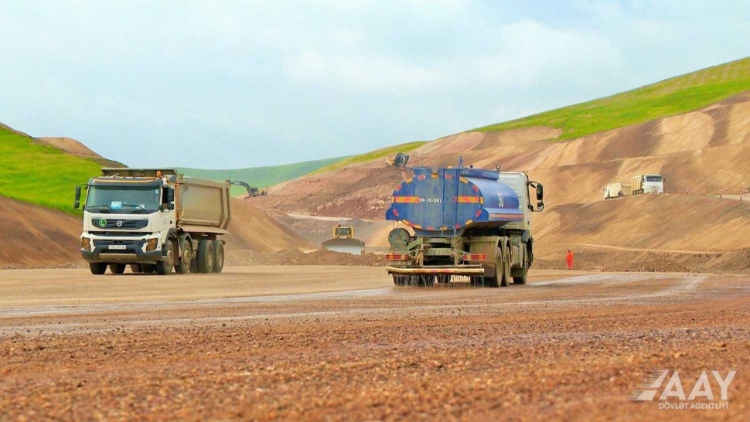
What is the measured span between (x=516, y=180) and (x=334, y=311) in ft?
52.5

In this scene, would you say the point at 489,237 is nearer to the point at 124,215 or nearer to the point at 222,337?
the point at 124,215

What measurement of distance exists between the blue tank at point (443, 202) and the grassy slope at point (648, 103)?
101m

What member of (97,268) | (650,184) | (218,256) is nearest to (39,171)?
(218,256)

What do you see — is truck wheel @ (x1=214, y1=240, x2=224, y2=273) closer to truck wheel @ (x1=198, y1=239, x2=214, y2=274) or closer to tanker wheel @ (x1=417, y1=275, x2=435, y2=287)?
truck wheel @ (x1=198, y1=239, x2=214, y2=274)

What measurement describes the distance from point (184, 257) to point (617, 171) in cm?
6882

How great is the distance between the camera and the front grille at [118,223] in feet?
120

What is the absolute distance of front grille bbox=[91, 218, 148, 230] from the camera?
120 feet

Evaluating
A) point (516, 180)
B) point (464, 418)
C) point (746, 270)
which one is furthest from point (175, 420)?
point (746, 270)

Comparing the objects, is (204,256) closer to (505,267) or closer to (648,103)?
(505,267)

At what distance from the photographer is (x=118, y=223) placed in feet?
120

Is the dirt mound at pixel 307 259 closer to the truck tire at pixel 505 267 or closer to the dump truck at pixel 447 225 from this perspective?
the truck tire at pixel 505 267

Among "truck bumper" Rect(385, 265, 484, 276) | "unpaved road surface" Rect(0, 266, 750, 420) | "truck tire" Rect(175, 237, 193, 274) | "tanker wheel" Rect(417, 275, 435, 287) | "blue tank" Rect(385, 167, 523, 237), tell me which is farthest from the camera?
"truck tire" Rect(175, 237, 193, 274)

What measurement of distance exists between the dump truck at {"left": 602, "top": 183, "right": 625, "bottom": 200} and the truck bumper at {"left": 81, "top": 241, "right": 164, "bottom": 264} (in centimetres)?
5745

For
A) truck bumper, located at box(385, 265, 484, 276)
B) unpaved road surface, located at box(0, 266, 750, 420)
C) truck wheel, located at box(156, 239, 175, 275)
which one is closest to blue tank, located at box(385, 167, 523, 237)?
truck bumper, located at box(385, 265, 484, 276)
